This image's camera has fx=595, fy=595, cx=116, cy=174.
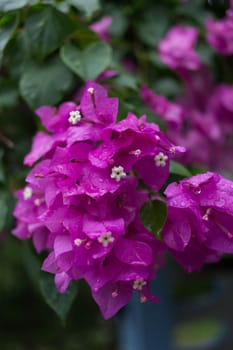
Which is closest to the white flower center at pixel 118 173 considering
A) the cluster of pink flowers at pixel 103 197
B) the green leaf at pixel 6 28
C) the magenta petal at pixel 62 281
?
the cluster of pink flowers at pixel 103 197

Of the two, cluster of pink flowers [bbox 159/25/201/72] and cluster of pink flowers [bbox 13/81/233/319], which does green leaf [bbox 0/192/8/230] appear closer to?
cluster of pink flowers [bbox 13/81/233/319]

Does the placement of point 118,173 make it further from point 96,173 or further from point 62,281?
point 62,281

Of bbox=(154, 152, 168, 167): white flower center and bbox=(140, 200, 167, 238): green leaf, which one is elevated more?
bbox=(154, 152, 168, 167): white flower center

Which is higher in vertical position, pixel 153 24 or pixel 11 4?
pixel 11 4

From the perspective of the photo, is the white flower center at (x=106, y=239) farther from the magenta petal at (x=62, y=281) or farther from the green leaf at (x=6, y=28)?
the green leaf at (x=6, y=28)

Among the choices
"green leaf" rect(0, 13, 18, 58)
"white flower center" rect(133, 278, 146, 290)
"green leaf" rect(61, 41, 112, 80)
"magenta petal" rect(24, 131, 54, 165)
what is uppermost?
"green leaf" rect(0, 13, 18, 58)

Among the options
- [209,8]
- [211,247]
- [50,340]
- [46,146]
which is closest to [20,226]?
[46,146]

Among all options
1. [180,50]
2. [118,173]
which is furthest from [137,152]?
[180,50]

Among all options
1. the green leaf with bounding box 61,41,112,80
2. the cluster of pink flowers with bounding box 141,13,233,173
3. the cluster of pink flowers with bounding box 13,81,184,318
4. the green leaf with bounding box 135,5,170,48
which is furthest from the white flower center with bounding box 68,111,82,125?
the green leaf with bounding box 135,5,170,48
